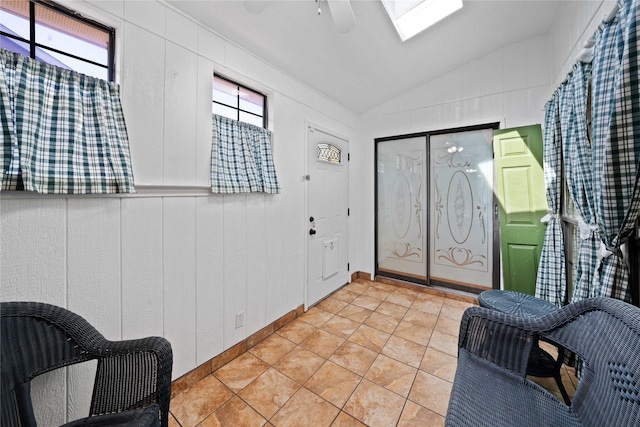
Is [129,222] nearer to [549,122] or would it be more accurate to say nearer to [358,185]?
[358,185]

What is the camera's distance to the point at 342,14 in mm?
1453

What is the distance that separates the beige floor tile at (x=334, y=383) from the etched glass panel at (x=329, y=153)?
2.12 m

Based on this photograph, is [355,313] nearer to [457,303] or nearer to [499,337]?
[457,303]

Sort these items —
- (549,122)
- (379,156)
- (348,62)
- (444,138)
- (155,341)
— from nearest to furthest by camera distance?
(155,341) < (549,122) < (348,62) < (444,138) < (379,156)

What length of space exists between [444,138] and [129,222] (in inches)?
133

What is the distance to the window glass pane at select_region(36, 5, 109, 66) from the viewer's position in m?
1.21

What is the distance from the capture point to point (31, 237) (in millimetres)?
1104

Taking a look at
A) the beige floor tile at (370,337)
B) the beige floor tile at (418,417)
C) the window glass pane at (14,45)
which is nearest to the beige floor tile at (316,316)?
the beige floor tile at (370,337)

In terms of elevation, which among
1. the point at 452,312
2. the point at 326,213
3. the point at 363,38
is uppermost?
the point at 363,38

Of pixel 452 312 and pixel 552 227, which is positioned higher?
pixel 552 227

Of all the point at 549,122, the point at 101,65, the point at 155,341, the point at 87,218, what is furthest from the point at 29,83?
the point at 549,122

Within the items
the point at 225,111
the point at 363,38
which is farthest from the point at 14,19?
the point at 363,38

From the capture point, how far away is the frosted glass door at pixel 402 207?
3.35 meters

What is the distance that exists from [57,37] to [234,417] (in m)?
2.26
